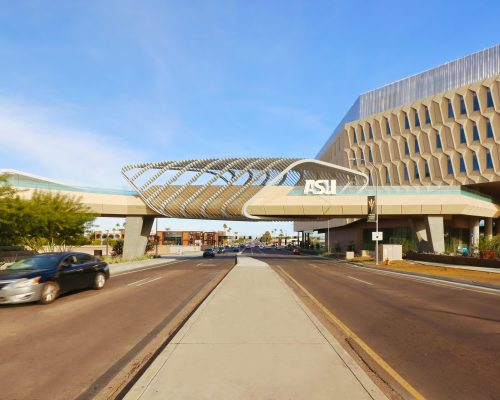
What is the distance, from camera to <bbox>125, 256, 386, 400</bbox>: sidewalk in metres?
4.52

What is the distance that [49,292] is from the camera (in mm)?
11320

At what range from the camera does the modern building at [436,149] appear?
4206 centimetres

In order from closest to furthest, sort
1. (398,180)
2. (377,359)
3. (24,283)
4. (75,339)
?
(377,359), (75,339), (24,283), (398,180)

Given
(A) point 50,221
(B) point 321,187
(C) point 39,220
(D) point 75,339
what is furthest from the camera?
(B) point 321,187

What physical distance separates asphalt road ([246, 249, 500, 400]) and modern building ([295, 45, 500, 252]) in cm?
2968

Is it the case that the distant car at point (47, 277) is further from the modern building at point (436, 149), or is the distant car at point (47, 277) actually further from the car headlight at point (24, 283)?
the modern building at point (436, 149)

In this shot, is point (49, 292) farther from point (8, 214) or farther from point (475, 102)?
point (475, 102)

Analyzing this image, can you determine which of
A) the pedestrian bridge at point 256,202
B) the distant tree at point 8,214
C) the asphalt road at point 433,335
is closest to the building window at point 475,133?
the pedestrian bridge at point 256,202

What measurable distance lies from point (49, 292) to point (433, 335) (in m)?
10.3

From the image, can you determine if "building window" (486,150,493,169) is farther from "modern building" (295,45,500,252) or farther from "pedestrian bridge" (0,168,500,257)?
"pedestrian bridge" (0,168,500,257)

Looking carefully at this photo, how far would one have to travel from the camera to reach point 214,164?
47469mm

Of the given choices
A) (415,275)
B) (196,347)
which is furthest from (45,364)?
(415,275)

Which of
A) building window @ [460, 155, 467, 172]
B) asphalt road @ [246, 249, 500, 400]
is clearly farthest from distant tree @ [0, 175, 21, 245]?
building window @ [460, 155, 467, 172]

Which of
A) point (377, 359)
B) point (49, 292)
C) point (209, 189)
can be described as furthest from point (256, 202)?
point (377, 359)
